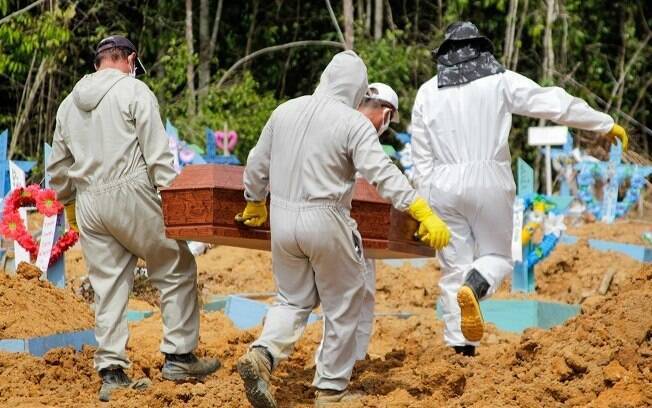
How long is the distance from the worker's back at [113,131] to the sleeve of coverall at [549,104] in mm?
2137

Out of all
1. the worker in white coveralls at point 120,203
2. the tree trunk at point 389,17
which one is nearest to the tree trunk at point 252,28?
the tree trunk at point 389,17

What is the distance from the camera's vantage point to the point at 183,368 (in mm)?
6969

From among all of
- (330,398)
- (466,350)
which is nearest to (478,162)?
(466,350)

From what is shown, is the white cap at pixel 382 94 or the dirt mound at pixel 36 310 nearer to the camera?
the white cap at pixel 382 94

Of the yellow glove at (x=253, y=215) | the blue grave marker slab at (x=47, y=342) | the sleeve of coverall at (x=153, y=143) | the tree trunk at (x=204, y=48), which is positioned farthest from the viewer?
the tree trunk at (x=204, y=48)

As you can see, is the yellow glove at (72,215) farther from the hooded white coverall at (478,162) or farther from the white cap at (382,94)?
the hooded white coverall at (478,162)

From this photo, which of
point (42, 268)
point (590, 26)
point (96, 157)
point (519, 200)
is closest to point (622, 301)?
point (96, 157)

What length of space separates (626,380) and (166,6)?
15.2 meters

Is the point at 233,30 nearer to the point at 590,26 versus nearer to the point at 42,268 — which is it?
the point at 590,26

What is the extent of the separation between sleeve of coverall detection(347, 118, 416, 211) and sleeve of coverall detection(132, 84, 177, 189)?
1.09 meters

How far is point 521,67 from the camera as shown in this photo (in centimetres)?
2186

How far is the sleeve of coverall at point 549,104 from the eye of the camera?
7445mm

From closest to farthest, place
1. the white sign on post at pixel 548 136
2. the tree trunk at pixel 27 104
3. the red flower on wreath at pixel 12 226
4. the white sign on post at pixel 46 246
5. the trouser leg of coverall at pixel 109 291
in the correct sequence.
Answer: the trouser leg of coverall at pixel 109 291 → the white sign on post at pixel 46 246 → the red flower on wreath at pixel 12 226 → the white sign on post at pixel 548 136 → the tree trunk at pixel 27 104

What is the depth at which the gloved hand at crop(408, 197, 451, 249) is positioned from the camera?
595 cm
